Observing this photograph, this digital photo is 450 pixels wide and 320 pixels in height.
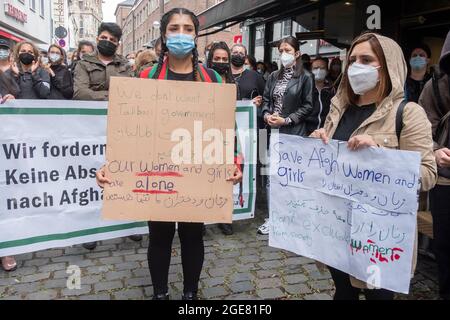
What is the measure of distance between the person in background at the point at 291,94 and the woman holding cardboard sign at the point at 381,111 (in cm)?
217

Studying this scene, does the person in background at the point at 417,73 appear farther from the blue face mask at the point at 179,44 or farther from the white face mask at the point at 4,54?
the white face mask at the point at 4,54

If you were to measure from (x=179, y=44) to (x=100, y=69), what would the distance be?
173 cm

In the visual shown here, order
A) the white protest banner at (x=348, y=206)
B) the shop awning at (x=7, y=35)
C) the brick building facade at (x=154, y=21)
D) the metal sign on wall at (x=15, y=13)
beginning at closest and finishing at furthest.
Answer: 1. the white protest banner at (x=348, y=206)
2. the shop awning at (x=7, y=35)
3. the metal sign on wall at (x=15, y=13)
4. the brick building facade at (x=154, y=21)

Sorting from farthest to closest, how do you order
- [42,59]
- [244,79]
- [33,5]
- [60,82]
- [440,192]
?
[33,5] < [42,59] < [244,79] < [60,82] < [440,192]

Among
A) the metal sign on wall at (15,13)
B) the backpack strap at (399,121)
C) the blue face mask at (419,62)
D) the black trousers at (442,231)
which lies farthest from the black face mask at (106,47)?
the metal sign on wall at (15,13)

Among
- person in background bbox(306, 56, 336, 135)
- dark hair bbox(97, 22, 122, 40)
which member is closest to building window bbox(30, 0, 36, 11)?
person in background bbox(306, 56, 336, 135)

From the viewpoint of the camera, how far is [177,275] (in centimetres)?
334

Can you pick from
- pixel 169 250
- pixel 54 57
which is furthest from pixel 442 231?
pixel 54 57

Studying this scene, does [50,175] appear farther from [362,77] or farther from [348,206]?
[362,77]

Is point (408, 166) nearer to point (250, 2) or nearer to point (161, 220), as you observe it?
point (161, 220)

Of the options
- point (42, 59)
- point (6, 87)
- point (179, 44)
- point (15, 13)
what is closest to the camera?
point (179, 44)

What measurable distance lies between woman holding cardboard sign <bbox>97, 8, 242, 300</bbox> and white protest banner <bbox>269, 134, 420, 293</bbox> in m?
0.35

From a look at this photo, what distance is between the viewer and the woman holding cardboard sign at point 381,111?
→ 73.0 inches

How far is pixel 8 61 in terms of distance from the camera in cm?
466
